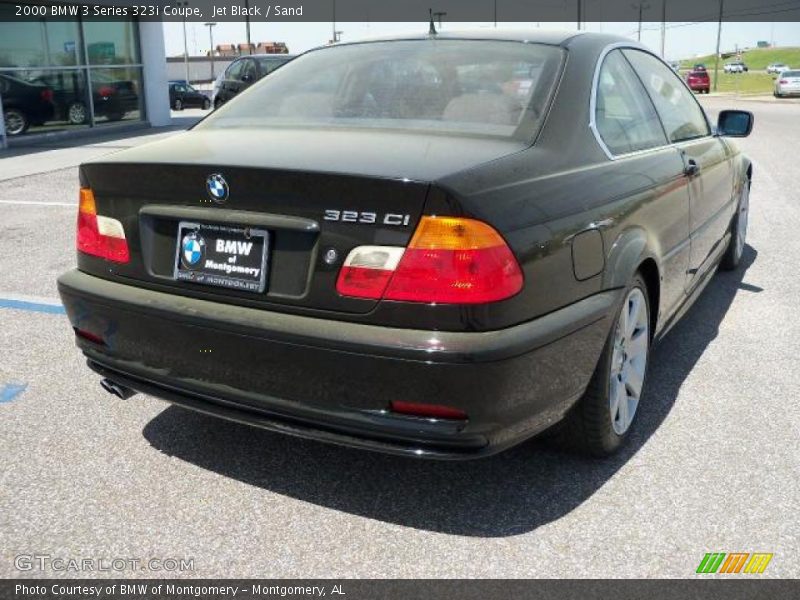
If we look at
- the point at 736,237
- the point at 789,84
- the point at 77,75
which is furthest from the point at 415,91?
the point at 789,84

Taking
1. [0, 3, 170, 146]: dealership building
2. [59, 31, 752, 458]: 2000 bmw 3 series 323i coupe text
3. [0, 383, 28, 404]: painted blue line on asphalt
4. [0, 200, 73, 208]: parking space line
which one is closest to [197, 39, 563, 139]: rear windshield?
[59, 31, 752, 458]: 2000 bmw 3 series 323i coupe text

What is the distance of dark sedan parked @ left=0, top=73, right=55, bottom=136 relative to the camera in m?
16.5

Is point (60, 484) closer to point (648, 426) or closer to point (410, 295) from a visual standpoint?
point (410, 295)

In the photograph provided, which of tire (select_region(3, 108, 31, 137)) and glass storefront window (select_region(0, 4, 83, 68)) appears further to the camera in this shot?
tire (select_region(3, 108, 31, 137))

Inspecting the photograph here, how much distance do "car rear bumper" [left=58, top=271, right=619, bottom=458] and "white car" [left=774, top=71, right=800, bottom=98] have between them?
43.0 metres

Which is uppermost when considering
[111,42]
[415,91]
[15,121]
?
[111,42]

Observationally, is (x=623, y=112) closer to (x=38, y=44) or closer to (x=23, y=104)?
(x=23, y=104)

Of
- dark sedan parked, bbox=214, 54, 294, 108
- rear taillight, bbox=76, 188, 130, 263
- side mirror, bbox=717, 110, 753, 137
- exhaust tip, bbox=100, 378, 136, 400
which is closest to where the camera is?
rear taillight, bbox=76, 188, 130, 263

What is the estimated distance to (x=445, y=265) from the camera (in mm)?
2348

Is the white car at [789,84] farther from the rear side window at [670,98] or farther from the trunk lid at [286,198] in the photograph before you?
the trunk lid at [286,198]

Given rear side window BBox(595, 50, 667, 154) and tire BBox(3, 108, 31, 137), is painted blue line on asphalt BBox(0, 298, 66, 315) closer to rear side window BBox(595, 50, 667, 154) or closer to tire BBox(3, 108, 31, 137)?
rear side window BBox(595, 50, 667, 154)

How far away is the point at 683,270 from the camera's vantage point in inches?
155

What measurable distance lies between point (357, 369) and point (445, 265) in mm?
402

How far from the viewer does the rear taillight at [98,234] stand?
2.92 metres
